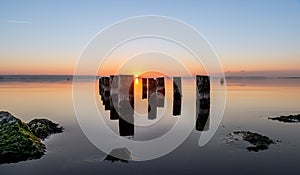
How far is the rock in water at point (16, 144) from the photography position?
7787mm

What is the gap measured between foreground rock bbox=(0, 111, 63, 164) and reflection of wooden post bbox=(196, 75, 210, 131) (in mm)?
6411

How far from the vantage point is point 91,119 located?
1634 centimetres

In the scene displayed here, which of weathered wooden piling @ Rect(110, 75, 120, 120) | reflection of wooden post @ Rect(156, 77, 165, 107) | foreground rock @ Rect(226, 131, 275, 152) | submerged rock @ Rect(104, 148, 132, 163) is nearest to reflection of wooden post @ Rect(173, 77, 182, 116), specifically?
reflection of wooden post @ Rect(156, 77, 165, 107)

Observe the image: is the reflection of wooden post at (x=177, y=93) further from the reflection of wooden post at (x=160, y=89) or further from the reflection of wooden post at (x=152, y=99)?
the reflection of wooden post at (x=152, y=99)

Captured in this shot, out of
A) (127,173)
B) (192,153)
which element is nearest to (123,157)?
(127,173)

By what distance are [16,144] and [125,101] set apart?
352 centimetres

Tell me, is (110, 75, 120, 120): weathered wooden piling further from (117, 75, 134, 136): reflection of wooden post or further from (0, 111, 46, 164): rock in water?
(0, 111, 46, 164): rock in water

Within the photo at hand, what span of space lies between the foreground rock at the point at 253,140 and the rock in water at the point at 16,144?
7091 millimetres

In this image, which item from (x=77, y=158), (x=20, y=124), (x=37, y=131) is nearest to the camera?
(x=77, y=158)

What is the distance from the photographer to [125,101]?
8945 millimetres

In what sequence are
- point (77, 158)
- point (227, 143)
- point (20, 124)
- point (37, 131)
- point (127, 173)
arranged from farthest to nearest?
point (37, 131) → point (227, 143) → point (20, 124) → point (77, 158) → point (127, 173)

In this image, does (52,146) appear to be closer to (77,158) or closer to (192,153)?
(77,158)

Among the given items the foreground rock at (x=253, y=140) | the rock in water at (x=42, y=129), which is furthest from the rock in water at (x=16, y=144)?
the foreground rock at (x=253, y=140)

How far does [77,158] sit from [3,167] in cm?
203
